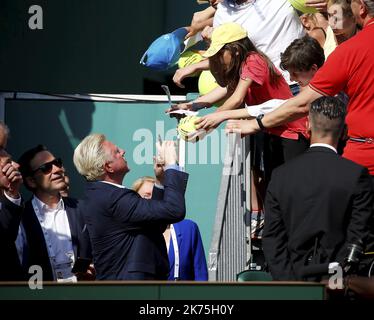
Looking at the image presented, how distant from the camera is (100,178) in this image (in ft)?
22.8

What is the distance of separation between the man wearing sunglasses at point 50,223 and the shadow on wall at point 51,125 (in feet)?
9.27

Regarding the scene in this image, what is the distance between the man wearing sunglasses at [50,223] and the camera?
7.24 meters

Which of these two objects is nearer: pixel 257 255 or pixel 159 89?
pixel 257 255

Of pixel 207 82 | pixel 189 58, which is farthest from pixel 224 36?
pixel 189 58

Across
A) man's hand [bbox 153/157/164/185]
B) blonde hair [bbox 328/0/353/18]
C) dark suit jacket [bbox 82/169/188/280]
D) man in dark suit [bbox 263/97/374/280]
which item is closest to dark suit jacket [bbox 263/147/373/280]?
man in dark suit [bbox 263/97/374/280]

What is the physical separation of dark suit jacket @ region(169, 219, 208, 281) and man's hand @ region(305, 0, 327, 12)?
1772 millimetres

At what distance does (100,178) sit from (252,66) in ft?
4.44

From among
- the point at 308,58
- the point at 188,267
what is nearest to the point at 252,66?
the point at 308,58

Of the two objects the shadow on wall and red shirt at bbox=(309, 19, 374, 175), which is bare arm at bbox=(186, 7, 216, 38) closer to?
the shadow on wall

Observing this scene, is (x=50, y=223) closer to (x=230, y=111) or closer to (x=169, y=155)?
(x=169, y=155)

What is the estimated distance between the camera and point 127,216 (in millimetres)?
6668

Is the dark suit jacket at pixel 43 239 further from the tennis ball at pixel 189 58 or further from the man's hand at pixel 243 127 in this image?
the tennis ball at pixel 189 58

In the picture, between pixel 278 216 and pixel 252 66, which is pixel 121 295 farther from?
pixel 252 66

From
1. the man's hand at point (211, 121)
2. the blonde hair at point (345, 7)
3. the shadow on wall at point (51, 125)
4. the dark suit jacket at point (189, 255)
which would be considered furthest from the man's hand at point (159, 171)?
the shadow on wall at point (51, 125)
